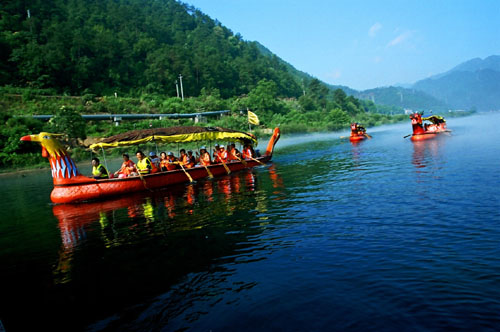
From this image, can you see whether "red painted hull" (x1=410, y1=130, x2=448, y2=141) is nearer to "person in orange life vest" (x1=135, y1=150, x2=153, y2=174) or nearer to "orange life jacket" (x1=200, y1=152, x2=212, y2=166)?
"orange life jacket" (x1=200, y1=152, x2=212, y2=166)

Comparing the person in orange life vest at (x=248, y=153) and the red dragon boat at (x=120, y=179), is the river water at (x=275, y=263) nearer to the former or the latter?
the red dragon boat at (x=120, y=179)

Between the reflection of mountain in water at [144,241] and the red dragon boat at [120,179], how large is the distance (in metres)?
0.71

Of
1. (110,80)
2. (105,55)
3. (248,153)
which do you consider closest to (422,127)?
(248,153)

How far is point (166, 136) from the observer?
64.8 ft

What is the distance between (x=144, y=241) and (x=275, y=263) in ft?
14.1

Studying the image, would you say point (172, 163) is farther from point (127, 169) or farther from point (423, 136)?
point (423, 136)

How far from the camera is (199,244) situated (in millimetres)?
8805

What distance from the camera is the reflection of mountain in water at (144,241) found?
21.9 feet

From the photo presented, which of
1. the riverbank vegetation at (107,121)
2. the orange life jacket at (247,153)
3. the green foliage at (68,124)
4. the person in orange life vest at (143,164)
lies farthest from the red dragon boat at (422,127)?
the green foliage at (68,124)

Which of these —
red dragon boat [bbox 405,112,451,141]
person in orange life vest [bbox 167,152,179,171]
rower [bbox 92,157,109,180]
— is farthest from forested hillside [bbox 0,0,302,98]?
red dragon boat [bbox 405,112,451,141]

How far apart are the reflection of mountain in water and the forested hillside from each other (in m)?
72.4

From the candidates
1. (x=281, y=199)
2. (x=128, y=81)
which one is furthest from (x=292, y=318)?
(x=128, y=81)

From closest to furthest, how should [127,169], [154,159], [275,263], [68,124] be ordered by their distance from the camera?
[275,263] < [127,169] < [154,159] < [68,124]

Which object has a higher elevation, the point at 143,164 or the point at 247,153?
the point at 143,164
